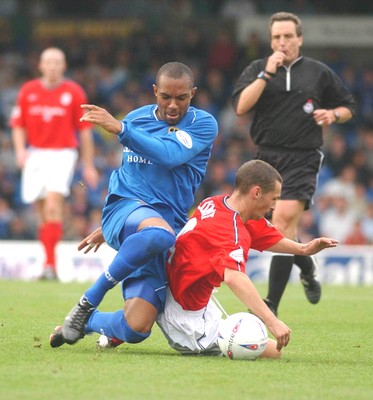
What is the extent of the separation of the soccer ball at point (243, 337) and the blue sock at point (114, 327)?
1.61ft

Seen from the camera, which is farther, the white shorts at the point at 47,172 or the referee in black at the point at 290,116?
the white shorts at the point at 47,172

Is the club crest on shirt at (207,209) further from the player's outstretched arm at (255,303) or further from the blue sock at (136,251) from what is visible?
the player's outstretched arm at (255,303)

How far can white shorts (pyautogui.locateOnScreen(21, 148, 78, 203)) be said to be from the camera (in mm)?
11648

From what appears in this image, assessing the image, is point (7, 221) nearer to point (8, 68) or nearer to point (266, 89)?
point (8, 68)

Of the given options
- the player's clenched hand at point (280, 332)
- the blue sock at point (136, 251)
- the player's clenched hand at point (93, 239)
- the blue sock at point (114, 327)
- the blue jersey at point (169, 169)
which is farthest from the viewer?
the player's clenched hand at point (93, 239)

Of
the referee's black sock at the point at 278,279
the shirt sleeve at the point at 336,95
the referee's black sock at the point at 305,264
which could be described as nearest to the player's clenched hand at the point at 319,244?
the referee's black sock at the point at 278,279

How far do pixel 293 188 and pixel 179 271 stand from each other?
8.16 feet

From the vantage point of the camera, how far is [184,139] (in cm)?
616

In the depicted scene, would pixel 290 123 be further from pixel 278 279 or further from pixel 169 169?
pixel 169 169

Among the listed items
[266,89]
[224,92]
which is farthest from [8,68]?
[266,89]

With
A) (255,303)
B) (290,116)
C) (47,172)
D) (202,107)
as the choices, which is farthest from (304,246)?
(202,107)

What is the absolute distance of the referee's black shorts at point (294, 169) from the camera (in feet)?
27.2

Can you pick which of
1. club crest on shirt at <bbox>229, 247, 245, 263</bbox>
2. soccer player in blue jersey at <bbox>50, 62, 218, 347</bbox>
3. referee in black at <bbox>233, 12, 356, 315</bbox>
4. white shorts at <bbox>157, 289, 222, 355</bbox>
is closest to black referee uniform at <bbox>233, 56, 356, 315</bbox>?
referee in black at <bbox>233, 12, 356, 315</bbox>

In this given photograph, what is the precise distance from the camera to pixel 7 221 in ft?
52.7
